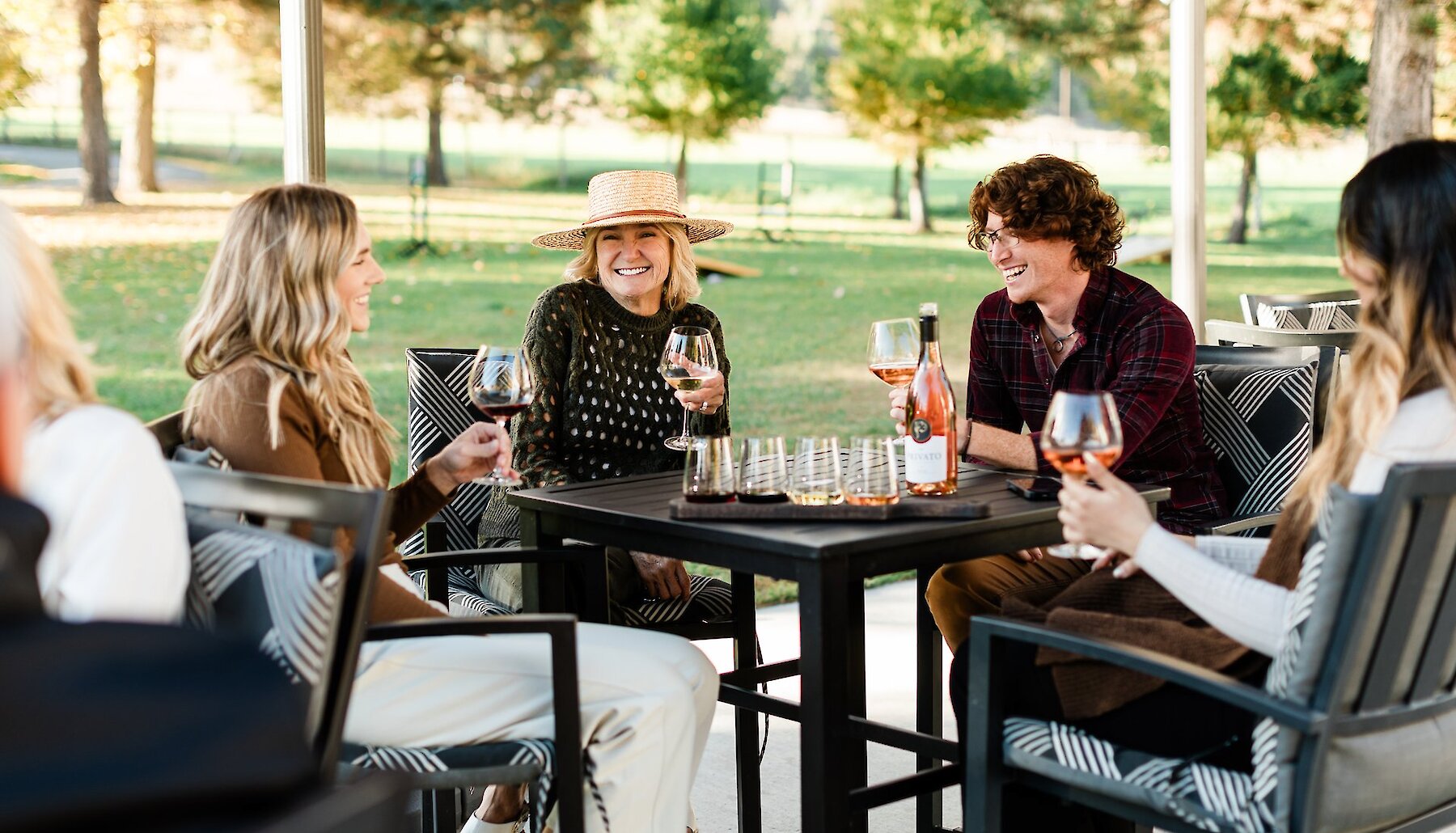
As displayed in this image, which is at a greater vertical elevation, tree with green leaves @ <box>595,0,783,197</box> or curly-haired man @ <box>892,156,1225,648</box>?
tree with green leaves @ <box>595,0,783,197</box>

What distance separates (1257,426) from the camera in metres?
3.37

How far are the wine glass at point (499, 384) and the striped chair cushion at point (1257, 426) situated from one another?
1.59m

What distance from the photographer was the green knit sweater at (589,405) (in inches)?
130

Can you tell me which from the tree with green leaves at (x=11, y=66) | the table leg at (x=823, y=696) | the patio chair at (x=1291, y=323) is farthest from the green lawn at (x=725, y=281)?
the table leg at (x=823, y=696)

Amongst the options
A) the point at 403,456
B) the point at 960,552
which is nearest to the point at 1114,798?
the point at 960,552

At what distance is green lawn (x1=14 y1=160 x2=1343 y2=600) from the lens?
12.0 m

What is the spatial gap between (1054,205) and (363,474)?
60.9 inches

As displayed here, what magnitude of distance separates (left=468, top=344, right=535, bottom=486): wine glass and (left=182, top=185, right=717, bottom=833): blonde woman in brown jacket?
0.21m

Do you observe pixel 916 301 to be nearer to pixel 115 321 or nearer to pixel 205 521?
pixel 115 321

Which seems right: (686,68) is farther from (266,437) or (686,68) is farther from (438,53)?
(266,437)

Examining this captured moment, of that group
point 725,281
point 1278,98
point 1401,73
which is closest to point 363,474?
point 1401,73

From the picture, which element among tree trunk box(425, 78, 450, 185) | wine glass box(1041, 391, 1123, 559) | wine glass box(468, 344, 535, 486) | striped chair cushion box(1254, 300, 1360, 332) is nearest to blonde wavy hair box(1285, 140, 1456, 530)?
wine glass box(1041, 391, 1123, 559)

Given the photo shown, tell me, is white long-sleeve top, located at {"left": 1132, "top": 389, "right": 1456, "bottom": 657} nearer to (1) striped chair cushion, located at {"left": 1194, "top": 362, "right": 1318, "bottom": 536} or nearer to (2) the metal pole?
(1) striped chair cushion, located at {"left": 1194, "top": 362, "right": 1318, "bottom": 536}

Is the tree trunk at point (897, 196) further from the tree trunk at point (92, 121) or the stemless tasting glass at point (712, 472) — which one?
the stemless tasting glass at point (712, 472)
